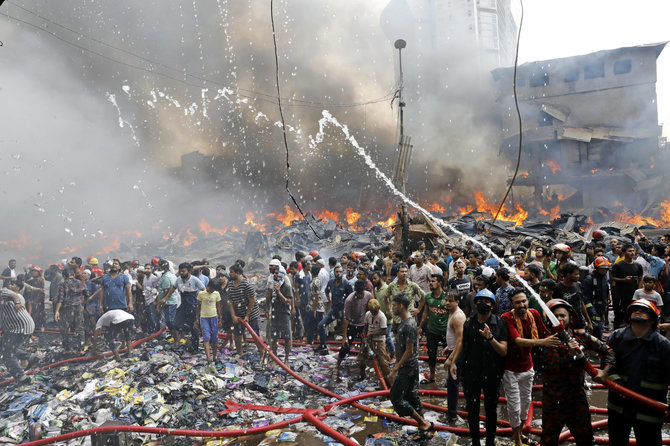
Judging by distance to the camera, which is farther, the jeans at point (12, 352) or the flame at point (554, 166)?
the flame at point (554, 166)

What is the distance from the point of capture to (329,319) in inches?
329

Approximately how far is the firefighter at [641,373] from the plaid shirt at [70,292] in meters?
9.46

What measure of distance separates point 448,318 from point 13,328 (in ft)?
25.3

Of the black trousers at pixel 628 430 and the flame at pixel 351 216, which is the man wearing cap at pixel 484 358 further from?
the flame at pixel 351 216

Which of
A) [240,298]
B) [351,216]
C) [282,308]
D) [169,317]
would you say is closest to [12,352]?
[169,317]

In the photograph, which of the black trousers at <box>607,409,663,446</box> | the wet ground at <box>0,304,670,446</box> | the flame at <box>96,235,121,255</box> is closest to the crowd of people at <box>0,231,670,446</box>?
the black trousers at <box>607,409,663,446</box>

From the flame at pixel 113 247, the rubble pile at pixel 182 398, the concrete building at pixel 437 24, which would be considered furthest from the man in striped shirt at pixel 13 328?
the concrete building at pixel 437 24

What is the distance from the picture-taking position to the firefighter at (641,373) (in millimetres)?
3244

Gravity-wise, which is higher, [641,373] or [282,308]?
[641,373]

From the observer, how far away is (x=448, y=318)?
18.6 feet

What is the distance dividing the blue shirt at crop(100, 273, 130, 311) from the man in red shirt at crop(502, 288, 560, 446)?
295 inches

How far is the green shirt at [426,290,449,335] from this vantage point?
19.3 feet

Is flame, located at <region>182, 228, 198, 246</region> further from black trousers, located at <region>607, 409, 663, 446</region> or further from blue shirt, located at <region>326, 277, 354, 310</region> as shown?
black trousers, located at <region>607, 409, 663, 446</region>

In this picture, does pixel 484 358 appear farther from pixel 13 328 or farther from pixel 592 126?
pixel 592 126
